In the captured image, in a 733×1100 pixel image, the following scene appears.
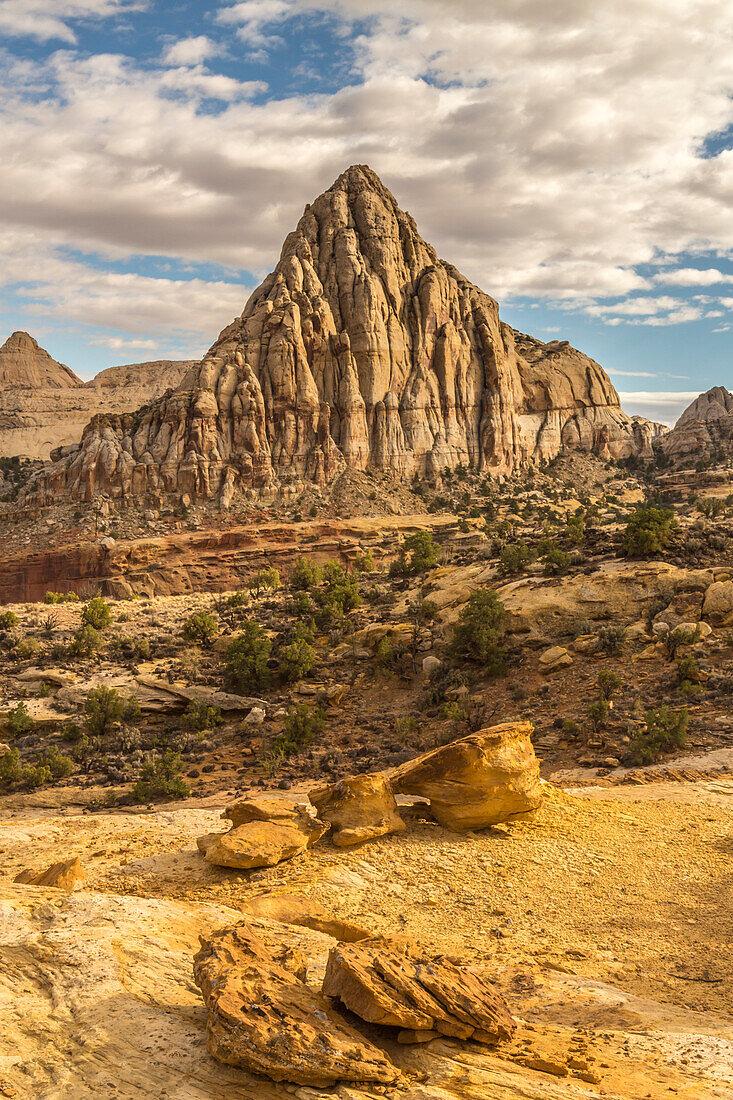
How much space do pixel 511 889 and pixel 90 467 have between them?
3112 inches

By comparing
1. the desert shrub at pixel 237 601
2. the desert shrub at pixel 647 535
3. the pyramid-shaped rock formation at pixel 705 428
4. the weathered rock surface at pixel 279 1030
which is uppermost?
the pyramid-shaped rock formation at pixel 705 428

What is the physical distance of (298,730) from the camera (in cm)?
2698

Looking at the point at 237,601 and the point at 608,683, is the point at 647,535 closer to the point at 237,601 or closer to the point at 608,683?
the point at 608,683

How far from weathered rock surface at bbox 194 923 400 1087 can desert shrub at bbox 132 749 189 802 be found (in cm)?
1544

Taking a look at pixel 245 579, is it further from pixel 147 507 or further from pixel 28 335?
pixel 28 335

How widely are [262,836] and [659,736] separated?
1218 centimetres

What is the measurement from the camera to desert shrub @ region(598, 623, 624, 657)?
26.2 metres

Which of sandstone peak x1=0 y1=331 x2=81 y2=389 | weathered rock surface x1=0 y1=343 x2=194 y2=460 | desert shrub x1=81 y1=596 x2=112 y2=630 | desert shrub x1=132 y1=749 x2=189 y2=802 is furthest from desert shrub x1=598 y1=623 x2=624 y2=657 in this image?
sandstone peak x1=0 y1=331 x2=81 y2=389

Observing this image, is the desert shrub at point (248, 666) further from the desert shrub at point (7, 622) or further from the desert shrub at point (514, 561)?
the desert shrub at point (7, 622)

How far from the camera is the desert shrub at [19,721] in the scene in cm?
2856

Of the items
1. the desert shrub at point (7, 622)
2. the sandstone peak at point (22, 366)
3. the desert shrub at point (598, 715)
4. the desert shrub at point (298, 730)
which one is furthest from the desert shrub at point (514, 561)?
the sandstone peak at point (22, 366)

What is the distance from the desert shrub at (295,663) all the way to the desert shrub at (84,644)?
10.3 meters

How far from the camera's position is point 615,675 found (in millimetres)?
24406

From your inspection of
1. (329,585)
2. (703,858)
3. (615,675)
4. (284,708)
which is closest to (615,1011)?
(703,858)
